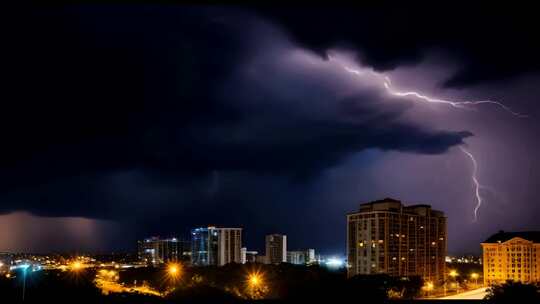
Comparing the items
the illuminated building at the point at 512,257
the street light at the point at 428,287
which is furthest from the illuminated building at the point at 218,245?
the illuminated building at the point at 512,257

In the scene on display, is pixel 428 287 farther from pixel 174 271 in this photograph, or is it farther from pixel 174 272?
pixel 174 271

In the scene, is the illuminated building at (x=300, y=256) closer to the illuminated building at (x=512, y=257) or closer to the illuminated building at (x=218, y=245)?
the illuminated building at (x=218, y=245)

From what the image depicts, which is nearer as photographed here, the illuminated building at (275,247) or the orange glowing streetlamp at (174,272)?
the orange glowing streetlamp at (174,272)

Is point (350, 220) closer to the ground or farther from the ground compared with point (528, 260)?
farther from the ground

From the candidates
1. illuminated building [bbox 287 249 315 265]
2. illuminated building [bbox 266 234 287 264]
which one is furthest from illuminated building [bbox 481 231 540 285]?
illuminated building [bbox 287 249 315 265]

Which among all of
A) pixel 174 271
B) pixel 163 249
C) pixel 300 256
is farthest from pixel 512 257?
pixel 163 249

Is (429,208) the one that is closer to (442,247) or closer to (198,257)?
(442,247)

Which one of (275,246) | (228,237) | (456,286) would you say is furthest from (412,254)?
(275,246)
